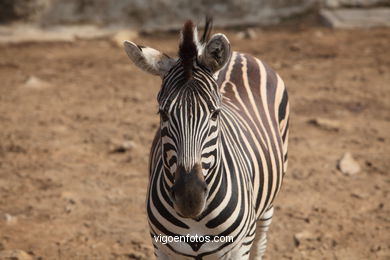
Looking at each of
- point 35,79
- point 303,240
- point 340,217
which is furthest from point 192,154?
point 35,79

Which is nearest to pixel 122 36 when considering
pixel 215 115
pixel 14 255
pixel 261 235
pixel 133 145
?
pixel 133 145

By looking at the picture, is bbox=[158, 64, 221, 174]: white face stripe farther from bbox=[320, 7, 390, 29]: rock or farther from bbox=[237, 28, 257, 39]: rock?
bbox=[320, 7, 390, 29]: rock

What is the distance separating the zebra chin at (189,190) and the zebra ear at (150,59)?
2.04 feet

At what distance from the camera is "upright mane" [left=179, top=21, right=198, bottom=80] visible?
2.98 metres

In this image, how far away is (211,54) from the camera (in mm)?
3109

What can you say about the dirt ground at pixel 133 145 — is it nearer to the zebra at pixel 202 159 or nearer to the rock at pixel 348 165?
the rock at pixel 348 165

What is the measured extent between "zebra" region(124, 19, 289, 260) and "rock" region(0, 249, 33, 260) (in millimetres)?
1564

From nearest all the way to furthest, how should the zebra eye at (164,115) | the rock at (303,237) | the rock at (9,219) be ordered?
the zebra eye at (164,115), the rock at (303,237), the rock at (9,219)

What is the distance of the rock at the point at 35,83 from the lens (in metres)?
8.28

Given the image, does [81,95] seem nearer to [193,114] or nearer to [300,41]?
Answer: [300,41]

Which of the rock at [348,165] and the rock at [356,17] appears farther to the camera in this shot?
the rock at [356,17]

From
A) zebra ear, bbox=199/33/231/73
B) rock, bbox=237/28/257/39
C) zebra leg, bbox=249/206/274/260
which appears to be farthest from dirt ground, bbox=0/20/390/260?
zebra ear, bbox=199/33/231/73

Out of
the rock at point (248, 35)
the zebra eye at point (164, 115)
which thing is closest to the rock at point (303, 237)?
the zebra eye at point (164, 115)

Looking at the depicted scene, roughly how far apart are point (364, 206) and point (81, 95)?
4.13 meters
